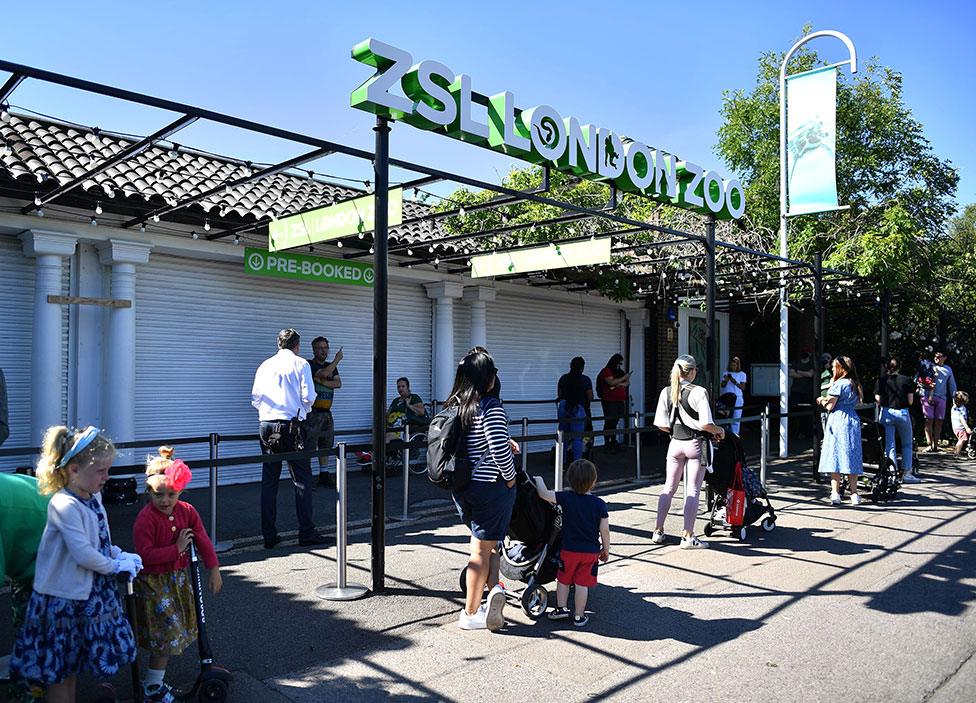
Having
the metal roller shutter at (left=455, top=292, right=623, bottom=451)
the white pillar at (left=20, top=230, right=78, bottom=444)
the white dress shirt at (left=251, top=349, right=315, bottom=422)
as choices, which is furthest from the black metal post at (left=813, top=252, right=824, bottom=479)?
the white pillar at (left=20, top=230, right=78, bottom=444)

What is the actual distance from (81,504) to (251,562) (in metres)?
3.19

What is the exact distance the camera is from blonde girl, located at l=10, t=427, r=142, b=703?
3.25 metres

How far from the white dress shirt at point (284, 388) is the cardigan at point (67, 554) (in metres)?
3.61

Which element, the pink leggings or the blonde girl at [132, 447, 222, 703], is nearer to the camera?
the blonde girl at [132, 447, 222, 703]

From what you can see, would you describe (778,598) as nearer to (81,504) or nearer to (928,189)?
(81,504)

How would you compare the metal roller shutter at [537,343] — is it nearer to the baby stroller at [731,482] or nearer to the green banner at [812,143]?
the green banner at [812,143]

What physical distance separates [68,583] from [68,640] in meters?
0.25

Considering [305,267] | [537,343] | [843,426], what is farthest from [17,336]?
[843,426]

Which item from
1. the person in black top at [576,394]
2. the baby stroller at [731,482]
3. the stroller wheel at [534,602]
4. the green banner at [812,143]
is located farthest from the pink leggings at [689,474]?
the green banner at [812,143]

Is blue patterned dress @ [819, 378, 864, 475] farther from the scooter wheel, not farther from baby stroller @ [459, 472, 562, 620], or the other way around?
the scooter wheel

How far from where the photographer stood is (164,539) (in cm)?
Result: 367

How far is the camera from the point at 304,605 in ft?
17.1

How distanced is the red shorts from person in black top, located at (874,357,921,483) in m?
6.95

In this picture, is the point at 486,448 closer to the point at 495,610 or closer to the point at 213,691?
the point at 495,610
